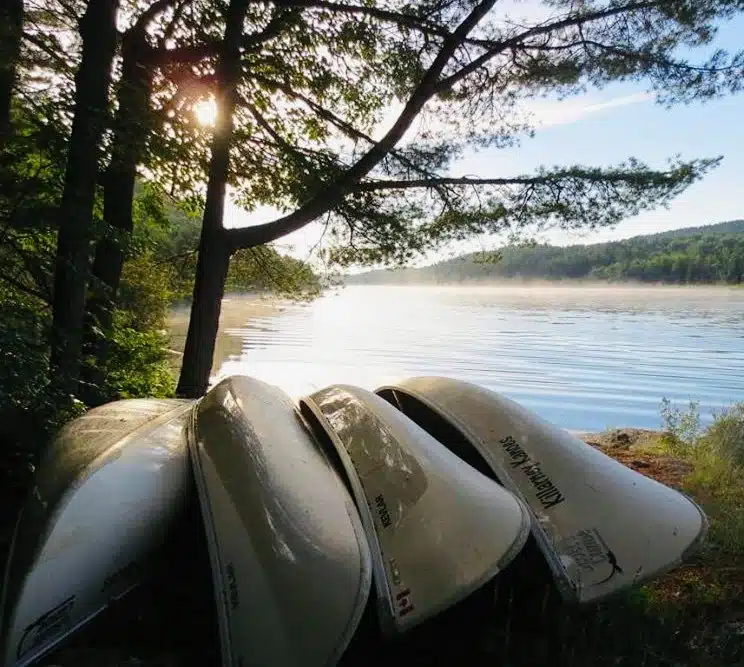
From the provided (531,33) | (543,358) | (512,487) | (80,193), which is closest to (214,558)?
(512,487)

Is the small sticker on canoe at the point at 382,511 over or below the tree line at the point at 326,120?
below

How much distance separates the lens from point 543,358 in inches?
754

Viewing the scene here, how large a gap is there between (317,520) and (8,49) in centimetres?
299

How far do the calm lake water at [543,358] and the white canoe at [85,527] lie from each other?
17.3 ft

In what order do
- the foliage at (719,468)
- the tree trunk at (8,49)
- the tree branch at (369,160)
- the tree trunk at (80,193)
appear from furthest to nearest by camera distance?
the tree branch at (369,160), the foliage at (719,468), the tree trunk at (80,193), the tree trunk at (8,49)

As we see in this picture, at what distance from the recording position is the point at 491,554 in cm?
210

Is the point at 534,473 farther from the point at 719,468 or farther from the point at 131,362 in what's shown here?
the point at 131,362

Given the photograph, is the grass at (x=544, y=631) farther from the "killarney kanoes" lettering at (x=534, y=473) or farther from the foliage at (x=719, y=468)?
the foliage at (x=719, y=468)

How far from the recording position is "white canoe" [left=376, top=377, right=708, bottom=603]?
235 cm

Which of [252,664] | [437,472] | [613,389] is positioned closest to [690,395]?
[613,389]

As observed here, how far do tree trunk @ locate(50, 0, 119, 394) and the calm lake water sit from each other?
4481 mm

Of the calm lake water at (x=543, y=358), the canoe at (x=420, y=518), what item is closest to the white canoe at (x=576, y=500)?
the canoe at (x=420, y=518)

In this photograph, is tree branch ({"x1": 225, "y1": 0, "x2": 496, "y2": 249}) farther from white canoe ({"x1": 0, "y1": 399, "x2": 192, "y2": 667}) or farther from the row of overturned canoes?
white canoe ({"x1": 0, "y1": 399, "x2": 192, "y2": 667})

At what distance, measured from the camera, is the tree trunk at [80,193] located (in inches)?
129
